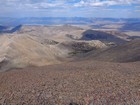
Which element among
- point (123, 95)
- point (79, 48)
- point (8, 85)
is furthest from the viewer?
point (79, 48)

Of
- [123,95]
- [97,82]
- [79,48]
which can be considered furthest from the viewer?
[79,48]

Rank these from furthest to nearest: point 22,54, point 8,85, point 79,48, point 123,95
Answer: point 79,48 < point 22,54 < point 8,85 < point 123,95

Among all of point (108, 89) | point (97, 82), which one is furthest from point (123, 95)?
point (97, 82)

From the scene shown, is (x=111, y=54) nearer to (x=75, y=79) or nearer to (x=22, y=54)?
(x=22, y=54)

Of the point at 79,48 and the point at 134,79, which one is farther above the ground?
the point at 134,79

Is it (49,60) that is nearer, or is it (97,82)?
(97,82)

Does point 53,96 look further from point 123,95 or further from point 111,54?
point 111,54

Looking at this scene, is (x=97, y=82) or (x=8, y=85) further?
(x=8, y=85)

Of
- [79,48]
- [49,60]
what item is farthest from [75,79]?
[79,48]

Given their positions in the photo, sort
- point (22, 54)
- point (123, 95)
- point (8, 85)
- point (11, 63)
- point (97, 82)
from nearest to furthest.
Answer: point (123, 95)
point (97, 82)
point (8, 85)
point (11, 63)
point (22, 54)
